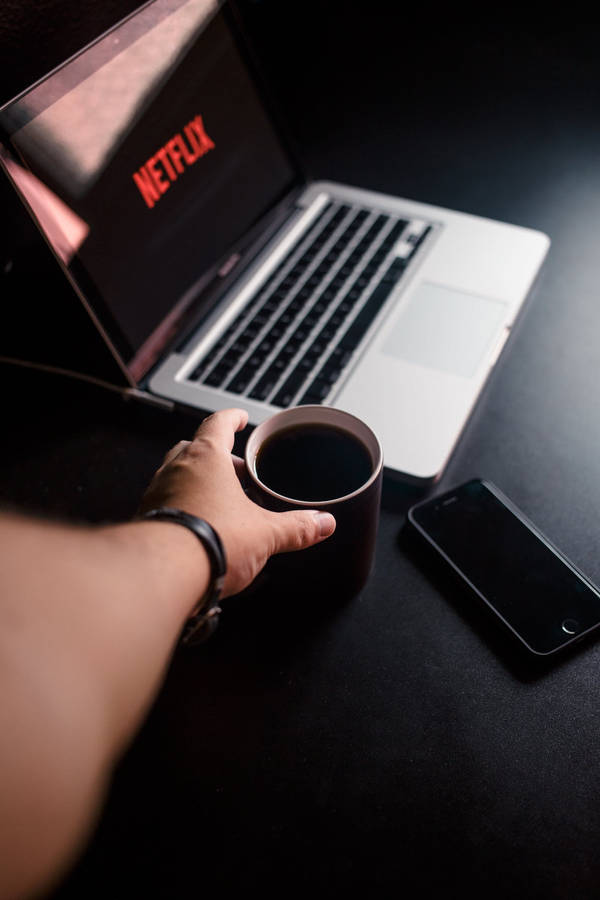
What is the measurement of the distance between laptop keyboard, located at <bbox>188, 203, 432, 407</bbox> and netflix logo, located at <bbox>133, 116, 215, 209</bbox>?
15 cm

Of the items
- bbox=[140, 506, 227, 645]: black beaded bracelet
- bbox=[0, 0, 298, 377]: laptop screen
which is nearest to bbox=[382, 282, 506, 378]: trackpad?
bbox=[0, 0, 298, 377]: laptop screen

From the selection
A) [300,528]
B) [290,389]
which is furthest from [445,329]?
[300,528]

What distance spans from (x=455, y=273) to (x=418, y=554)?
15.0 inches

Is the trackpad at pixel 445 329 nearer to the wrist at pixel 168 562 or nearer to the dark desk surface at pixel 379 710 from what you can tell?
the dark desk surface at pixel 379 710

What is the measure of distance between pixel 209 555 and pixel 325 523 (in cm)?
9

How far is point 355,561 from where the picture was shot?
560 mm

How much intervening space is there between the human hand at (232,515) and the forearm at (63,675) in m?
0.10

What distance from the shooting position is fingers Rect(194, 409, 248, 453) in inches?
20.7

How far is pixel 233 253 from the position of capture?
866 mm

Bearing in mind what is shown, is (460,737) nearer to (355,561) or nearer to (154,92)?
(355,561)

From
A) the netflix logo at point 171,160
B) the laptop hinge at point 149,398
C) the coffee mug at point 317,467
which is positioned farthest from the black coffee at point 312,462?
the netflix logo at point 171,160

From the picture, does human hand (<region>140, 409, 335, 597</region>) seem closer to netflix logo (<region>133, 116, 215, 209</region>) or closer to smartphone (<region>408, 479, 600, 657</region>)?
smartphone (<region>408, 479, 600, 657</region>)

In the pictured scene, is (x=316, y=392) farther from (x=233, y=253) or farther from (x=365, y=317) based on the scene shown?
(x=233, y=253)

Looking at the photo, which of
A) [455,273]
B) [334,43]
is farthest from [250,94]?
[334,43]
